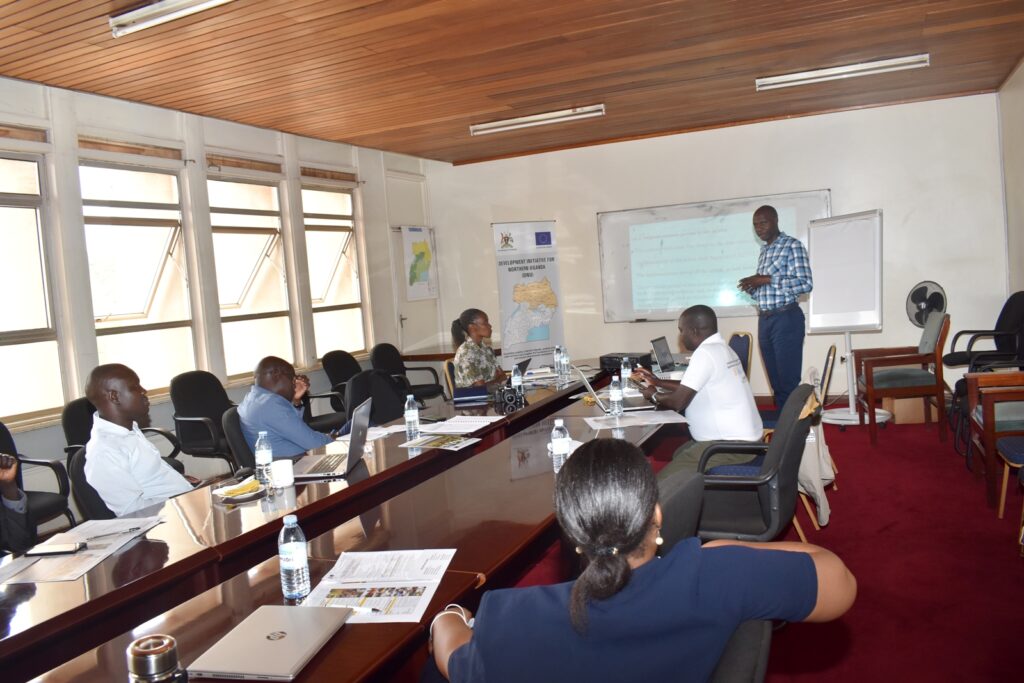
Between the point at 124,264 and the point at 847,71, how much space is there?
5.39 metres

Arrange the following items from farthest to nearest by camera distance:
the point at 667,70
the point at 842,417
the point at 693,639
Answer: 1. the point at 842,417
2. the point at 667,70
3. the point at 693,639

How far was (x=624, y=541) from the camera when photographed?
135cm

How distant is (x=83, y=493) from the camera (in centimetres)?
284

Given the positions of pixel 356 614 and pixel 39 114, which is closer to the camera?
pixel 356 614

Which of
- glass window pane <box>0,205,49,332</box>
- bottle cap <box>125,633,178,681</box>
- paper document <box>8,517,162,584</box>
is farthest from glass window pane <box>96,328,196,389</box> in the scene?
bottle cap <box>125,633,178,681</box>

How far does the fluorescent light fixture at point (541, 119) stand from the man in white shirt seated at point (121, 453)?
4.56 m

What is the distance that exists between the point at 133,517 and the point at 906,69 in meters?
5.90

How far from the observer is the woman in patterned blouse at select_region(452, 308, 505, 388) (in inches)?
213

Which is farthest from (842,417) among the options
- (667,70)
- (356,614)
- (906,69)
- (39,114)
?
(39,114)

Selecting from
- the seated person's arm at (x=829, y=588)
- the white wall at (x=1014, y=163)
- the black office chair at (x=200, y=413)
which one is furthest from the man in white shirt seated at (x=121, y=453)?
the white wall at (x=1014, y=163)

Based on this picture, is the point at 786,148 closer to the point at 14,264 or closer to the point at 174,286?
the point at 174,286

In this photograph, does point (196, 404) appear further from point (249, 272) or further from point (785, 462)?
point (785, 462)

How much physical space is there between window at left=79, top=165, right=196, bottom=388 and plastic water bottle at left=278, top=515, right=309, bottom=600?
13.7ft

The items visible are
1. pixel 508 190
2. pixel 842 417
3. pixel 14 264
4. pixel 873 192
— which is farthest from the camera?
pixel 508 190
